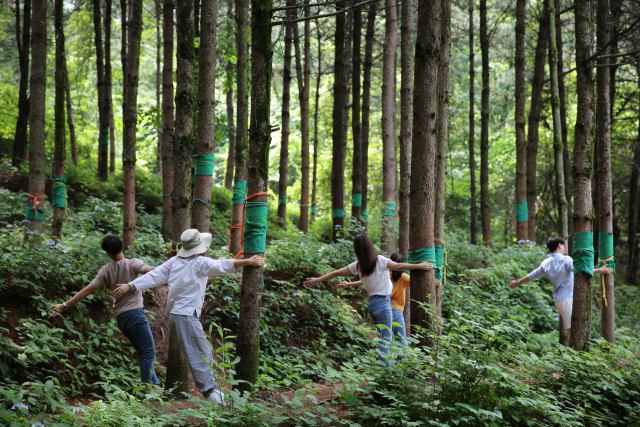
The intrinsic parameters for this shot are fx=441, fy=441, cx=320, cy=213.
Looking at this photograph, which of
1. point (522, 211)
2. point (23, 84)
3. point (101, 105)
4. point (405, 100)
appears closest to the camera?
point (405, 100)

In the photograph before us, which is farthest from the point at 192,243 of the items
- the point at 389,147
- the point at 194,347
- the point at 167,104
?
the point at 389,147

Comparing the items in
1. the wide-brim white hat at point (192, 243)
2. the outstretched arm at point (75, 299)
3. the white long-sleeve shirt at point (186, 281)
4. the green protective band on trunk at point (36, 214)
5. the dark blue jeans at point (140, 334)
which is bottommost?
the dark blue jeans at point (140, 334)

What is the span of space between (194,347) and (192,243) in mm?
1107

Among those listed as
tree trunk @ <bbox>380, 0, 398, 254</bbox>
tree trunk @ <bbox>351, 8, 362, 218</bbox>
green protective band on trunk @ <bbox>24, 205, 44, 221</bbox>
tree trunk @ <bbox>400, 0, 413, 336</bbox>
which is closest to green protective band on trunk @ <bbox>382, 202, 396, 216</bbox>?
tree trunk @ <bbox>380, 0, 398, 254</bbox>

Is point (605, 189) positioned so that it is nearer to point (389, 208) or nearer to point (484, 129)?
point (389, 208)

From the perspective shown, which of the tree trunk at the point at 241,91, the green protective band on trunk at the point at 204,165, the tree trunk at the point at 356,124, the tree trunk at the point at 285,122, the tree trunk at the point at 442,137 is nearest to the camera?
the green protective band on trunk at the point at 204,165

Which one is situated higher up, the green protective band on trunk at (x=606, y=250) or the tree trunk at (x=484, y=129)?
the tree trunk at (x=484, y=129)

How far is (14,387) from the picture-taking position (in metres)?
4.45

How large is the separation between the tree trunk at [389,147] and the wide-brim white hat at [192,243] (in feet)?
16.9

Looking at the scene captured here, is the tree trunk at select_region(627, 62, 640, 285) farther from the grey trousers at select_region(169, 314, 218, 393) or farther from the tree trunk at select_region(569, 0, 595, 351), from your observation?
the grey trousers at select_region(169, 314, 218, 393)

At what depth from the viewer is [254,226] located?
14.5 ft

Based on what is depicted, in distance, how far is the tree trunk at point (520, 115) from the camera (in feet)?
39.5

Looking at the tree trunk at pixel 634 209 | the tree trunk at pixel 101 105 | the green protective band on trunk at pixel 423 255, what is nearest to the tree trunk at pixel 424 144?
the green protective band on trunk at pixel 423 255

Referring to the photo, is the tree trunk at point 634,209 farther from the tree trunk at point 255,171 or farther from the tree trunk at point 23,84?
the tree trunk at point 23,84
